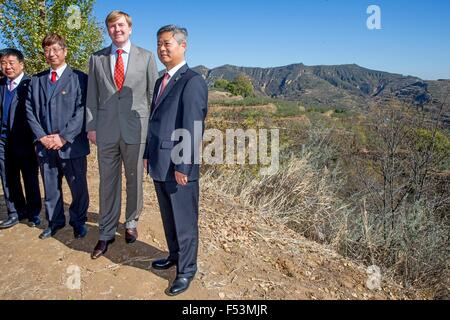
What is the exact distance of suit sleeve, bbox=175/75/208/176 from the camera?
2.33m

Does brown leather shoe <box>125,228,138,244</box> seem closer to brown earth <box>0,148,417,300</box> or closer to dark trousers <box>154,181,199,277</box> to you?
brown earth <box>0,148,417,300</box>

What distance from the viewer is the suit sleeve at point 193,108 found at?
2334 millimetres

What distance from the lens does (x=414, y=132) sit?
559cm

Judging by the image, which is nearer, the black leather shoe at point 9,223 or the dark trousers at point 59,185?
the dark trousers at point 59,185

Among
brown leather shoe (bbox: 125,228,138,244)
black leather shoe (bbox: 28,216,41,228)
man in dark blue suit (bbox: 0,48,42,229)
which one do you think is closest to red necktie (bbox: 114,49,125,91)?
man in dark blue suit (bbox: 0,48,42,229)

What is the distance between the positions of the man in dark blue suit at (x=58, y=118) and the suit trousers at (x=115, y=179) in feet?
1.21

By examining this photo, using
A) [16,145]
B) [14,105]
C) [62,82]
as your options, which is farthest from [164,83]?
[16,145]

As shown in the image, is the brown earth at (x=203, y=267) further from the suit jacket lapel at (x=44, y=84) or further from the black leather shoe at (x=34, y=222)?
the suit jacket lapel at (x=44, y=84)

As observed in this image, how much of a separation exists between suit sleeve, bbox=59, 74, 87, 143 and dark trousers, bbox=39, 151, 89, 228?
0.97 ft

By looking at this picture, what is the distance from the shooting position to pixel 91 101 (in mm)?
3039

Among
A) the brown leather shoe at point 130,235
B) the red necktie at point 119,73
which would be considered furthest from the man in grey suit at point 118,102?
the brown leather shoe at point 130,235

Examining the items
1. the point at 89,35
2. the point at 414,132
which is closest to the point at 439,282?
the point at 414,132

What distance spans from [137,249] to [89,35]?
26.2 feet
